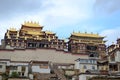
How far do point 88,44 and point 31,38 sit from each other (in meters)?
13.3

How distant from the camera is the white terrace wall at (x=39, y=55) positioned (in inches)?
2292

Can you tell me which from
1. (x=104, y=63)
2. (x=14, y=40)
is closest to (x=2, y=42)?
(x=14, y=40)

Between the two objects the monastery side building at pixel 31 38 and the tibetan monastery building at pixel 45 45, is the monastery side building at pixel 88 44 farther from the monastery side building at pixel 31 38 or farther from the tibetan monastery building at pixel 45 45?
the monastery side building at pixel 31 38

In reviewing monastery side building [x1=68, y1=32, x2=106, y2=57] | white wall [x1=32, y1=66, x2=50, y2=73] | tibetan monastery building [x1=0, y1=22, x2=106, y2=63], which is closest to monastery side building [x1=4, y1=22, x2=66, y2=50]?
tibetan monastery building [x1=0, y1=22, x2=106, y2=63]

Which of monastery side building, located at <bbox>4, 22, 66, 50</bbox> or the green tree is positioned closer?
the green tree

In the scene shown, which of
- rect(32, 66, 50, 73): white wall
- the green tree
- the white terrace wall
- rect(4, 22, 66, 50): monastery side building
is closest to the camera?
the green tree

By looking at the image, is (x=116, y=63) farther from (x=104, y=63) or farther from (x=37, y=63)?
(x=37, y=63)

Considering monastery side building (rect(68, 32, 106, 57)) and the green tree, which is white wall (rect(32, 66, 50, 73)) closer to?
the green tree

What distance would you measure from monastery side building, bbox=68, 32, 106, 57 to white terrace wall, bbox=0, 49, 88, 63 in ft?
23.5

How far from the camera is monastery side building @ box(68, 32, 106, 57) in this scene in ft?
227

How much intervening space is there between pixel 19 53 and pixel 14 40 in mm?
8089

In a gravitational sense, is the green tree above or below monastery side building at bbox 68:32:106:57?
below

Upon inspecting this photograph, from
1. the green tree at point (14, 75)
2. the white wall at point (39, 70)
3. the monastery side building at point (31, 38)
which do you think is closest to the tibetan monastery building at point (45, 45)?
the monastery side building at point (31, 38)

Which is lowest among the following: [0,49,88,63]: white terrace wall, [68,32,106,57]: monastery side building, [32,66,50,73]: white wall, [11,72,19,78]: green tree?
[11,72,19,78]: green tree
